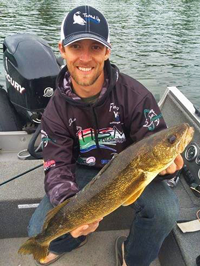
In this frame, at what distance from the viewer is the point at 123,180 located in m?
1.90

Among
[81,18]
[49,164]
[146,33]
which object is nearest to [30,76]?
[81,18]

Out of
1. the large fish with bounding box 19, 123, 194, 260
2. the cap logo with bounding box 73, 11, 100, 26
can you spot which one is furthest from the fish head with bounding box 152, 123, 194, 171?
the cap logo with bounding box 73, 11, 100, 26

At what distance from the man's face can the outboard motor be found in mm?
1057

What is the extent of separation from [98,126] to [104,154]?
28 centimetres

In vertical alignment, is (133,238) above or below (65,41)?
below

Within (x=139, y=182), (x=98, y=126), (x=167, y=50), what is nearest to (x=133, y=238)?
(x=139, y=182)

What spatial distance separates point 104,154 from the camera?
2.68 m

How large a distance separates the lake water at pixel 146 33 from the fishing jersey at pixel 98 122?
409cm

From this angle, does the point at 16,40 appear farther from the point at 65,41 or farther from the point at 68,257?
the point at 68,257

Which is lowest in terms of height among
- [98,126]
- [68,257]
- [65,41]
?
[68,257]

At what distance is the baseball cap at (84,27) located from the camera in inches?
94.3

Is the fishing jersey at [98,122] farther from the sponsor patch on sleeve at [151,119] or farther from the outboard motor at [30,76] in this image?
the outboard motor at [30,76]

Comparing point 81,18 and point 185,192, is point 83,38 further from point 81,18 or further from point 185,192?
point 185,192

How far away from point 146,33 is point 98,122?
14447 millimetres
